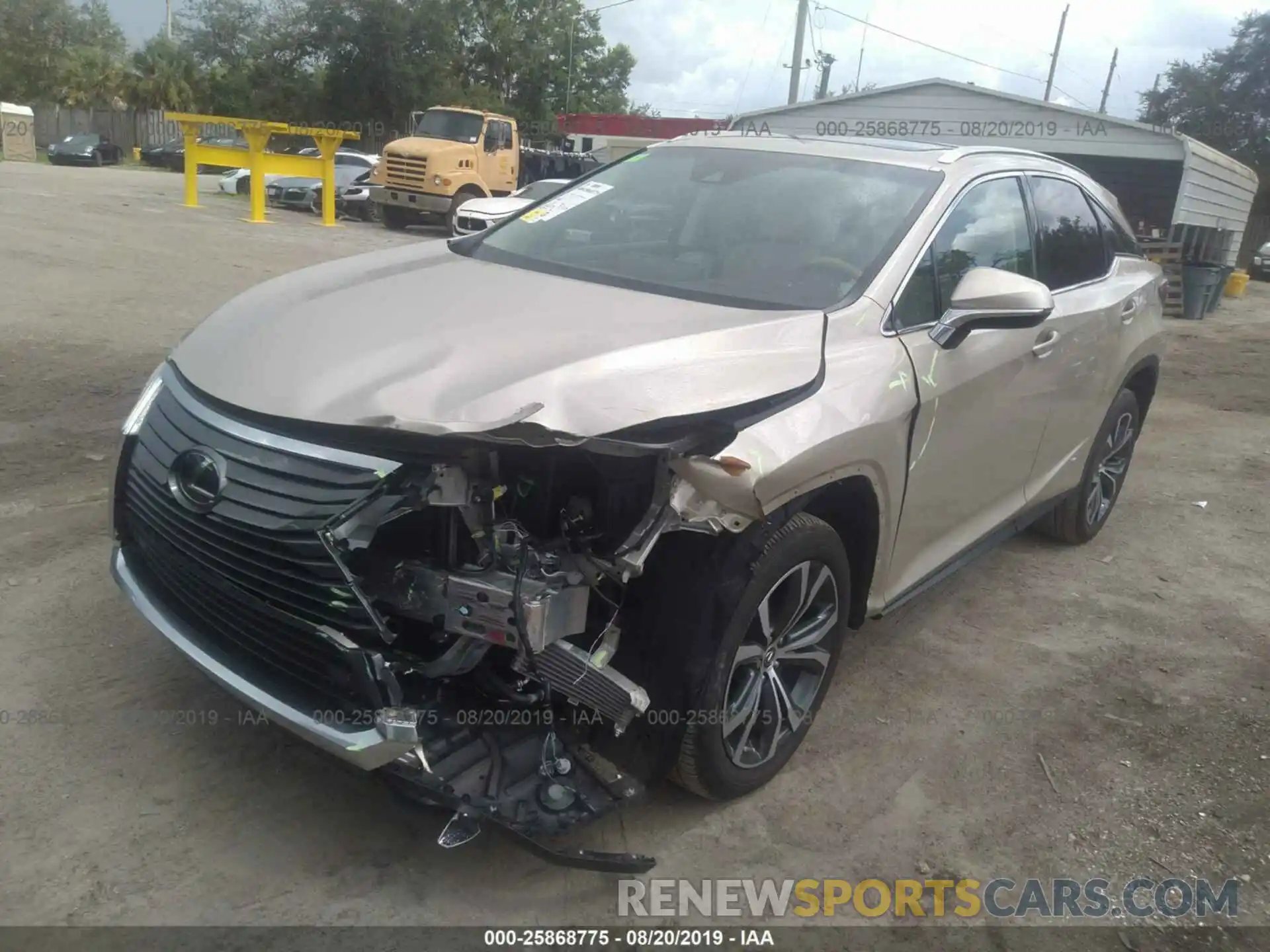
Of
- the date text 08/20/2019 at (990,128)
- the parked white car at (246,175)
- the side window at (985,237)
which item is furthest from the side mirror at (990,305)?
the parked white car at (246,175)

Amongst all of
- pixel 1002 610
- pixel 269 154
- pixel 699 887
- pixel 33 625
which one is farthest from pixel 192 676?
pixel 269 154

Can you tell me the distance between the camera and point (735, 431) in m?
2.52

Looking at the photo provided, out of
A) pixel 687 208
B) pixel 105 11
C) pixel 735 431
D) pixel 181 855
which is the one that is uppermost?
pixel 105 11

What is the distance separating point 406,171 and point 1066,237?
1692 centimetres

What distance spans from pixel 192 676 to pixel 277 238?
1360cm

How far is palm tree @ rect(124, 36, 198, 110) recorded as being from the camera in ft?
155

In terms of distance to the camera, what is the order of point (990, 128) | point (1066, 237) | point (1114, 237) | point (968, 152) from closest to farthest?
1. point (968, 152)
2. point (1066, 237)
3. point (1114, 237)
4. point (990, 128)

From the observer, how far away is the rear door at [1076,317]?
13.7ft

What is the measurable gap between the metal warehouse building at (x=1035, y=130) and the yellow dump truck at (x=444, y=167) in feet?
16.3

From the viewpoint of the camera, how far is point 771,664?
3000 millimetres

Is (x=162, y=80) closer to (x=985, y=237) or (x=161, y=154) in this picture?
(x=161, y=154)

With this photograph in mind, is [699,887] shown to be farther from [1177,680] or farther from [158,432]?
[1177,680]

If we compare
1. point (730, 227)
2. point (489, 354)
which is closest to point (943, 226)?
point (730, 227)

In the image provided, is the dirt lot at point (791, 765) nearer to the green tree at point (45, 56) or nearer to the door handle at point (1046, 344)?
the door handle at point (1046, 344)
